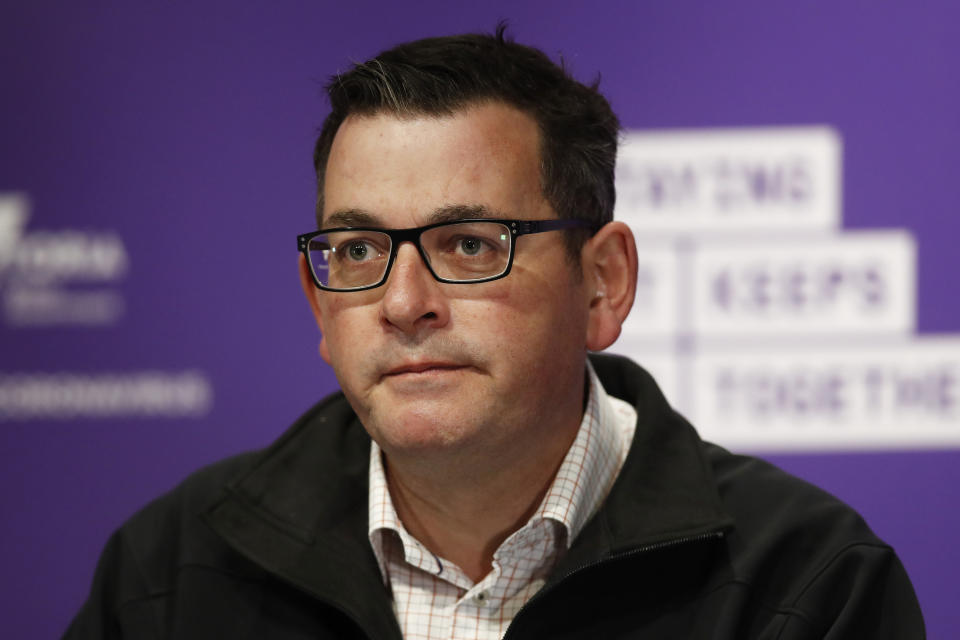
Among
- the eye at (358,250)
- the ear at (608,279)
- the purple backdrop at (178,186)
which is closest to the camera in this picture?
the eye at (358,250)

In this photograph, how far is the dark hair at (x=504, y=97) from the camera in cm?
148

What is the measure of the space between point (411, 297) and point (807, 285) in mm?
1359

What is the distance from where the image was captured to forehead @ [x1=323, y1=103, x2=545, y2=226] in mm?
1418

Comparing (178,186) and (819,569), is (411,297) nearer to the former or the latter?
(819,569)

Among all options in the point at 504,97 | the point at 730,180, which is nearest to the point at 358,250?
the point at 504,97

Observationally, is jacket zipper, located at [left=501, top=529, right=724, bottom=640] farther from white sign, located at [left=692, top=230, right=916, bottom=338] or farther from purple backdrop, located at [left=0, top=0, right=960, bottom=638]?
purple backdrop, located at [left=0, top=0, right=960, bottom=638]

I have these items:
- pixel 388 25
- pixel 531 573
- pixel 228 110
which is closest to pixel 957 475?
pixel 531 573

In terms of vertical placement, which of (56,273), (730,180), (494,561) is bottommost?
(494,561)

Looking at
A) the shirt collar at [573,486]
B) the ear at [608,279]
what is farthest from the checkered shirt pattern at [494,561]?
the ear at [608,279]

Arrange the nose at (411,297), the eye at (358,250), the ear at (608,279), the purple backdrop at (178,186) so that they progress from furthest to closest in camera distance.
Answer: the purple backdrop at (178,186), the ear at (608,279), the eye at (358,250), the nose at (411,297)

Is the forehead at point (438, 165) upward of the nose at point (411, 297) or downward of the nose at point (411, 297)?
upward

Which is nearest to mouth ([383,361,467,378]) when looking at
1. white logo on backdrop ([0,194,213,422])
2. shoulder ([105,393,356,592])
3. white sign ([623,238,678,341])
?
shoulder ([105,393,356,592])

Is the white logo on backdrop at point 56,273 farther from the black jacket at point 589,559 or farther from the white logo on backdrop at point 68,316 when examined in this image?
the black jacket at point 589,559

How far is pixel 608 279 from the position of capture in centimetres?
164
